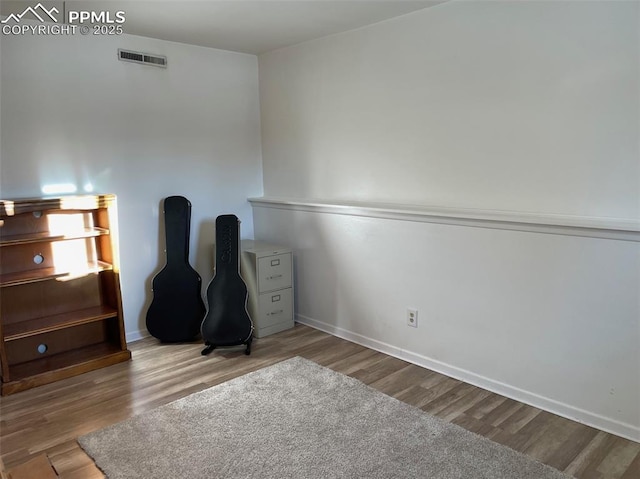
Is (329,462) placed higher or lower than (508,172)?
lower

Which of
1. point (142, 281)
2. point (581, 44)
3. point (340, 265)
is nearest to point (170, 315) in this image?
point (142, 281)

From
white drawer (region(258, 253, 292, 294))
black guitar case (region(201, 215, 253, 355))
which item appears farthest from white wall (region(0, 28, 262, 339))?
white drawer (region(258, 253, 292, 294))

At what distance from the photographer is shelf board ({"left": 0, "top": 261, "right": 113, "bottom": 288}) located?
9.08 feet

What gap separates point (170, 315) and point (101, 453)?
141cm

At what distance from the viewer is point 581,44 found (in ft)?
7.48

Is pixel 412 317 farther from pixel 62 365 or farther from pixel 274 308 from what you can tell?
pixel 62 365

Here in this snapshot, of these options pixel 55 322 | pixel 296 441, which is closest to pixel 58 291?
pixel 55 322

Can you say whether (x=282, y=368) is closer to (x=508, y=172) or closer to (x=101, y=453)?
(x=101, y=453)

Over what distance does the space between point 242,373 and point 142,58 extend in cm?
229

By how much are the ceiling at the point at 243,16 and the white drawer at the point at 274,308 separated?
1.88 metres

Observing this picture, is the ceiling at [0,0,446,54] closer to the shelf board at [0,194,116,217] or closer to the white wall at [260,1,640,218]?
the white wall at [260,1,640,218]

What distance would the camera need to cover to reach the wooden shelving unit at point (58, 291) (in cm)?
287

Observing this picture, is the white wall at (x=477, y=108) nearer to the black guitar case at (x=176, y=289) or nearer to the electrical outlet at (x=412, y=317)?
the electrical outlet at (x=412, y=317)

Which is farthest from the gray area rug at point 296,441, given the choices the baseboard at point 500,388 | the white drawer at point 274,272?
the white drawer at point 274,272
